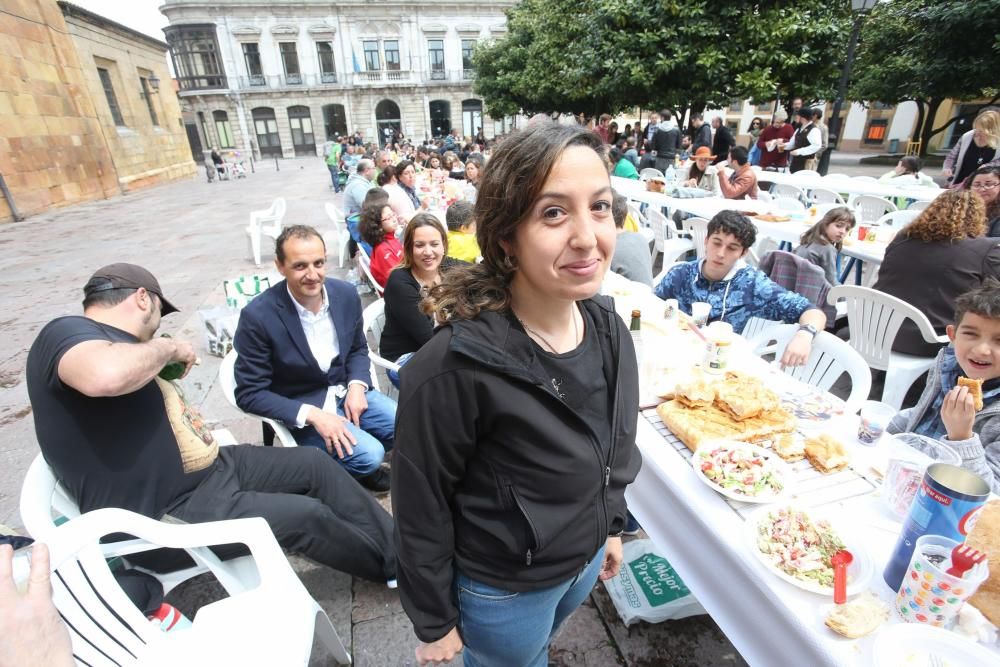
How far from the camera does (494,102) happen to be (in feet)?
76.8

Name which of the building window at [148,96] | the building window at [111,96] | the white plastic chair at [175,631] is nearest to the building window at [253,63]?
the building window at [148,96]

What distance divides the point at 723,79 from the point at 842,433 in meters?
8.88

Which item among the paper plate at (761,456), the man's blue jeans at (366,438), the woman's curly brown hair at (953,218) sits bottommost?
the man's blue jeans at (366,438)

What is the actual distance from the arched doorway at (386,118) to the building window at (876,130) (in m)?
33.9

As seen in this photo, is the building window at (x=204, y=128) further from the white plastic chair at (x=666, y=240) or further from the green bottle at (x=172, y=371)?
the green bottle at (x=172, y=371)

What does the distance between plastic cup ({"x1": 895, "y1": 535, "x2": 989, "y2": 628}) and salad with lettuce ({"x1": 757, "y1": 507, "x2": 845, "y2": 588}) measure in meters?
0.15

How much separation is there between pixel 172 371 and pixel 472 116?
4448 centimetres

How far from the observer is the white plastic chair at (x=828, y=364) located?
2184 mm

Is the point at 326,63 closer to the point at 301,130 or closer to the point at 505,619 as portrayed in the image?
the point at 301,130

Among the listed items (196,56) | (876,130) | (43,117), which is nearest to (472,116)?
(196,56)

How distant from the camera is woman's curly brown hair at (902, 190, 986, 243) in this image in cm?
297

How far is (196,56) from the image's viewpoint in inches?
1435

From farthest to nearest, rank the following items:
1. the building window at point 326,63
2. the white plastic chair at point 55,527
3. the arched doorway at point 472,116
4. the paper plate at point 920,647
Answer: the arched doorway at point 472,116
the building window at point 326,63
the white plastic chair at point 55,527
the paper plate at point 920,647

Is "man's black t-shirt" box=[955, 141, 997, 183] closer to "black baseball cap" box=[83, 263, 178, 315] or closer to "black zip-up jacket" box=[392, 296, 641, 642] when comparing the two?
"black zip-up jacket" box=[392, 296, 641, 642]
